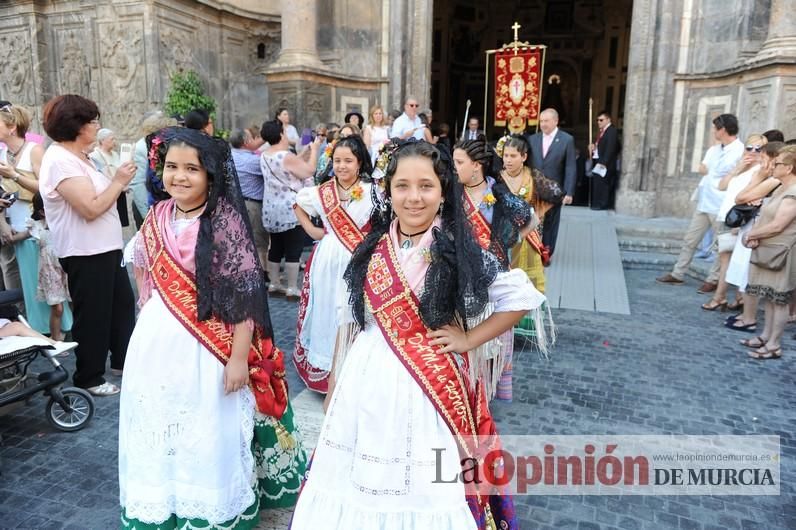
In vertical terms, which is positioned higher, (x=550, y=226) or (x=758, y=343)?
(x=550, y=226)

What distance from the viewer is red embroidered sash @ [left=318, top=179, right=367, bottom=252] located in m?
4.09

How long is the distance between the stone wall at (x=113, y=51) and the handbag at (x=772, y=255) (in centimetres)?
981

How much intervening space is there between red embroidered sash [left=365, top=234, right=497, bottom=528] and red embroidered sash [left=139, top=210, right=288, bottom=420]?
27.4 inches

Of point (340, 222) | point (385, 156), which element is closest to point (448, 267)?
point (385, 156)

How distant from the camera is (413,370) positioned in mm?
2047

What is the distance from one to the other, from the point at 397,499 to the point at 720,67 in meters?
11.1

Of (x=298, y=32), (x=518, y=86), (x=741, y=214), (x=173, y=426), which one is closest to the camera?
(x=173, y=426)

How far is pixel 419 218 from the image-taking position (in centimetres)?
212

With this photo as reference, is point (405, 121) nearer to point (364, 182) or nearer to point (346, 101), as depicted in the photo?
point (346, 101)

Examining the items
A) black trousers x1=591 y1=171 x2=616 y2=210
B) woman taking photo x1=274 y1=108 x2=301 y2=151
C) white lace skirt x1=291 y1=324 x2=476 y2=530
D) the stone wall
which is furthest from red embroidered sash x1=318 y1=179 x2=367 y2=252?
black trousers x1=591 y1=171 x2=616 y2=210

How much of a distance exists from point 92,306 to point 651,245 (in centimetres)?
857

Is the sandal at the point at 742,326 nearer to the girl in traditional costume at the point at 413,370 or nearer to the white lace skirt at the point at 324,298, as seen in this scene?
the white lace skirt at the point at 324,298

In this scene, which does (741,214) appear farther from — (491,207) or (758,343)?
(491,207)

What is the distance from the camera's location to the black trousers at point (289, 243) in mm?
6711
